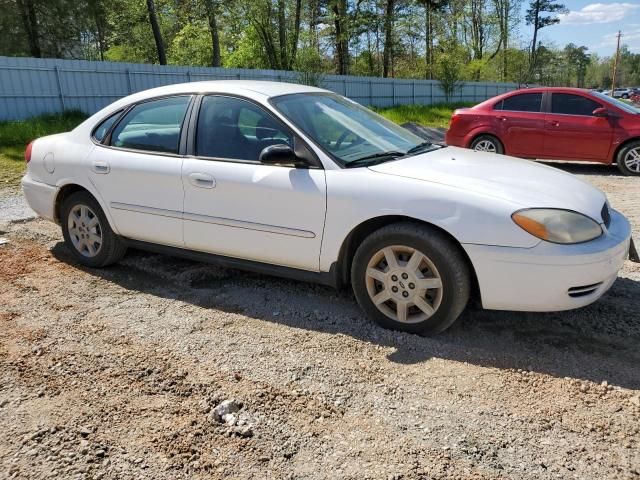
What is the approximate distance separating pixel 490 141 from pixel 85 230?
7951 mm

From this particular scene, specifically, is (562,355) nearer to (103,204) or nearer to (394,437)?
(394,437)

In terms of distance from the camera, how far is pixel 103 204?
449cm

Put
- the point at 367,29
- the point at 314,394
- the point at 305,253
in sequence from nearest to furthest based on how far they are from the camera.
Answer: the point at 314,394, the point at 305,253, the point at 367,29

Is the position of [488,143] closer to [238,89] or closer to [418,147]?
[418,147]

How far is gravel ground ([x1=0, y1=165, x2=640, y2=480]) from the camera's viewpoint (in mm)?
2344

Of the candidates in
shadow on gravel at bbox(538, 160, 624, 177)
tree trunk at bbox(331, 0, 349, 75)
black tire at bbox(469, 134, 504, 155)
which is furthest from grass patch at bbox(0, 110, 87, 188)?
tree trunk at bbox(331, 0, 349, 75)

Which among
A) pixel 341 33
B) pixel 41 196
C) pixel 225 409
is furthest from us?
pixel 341 33

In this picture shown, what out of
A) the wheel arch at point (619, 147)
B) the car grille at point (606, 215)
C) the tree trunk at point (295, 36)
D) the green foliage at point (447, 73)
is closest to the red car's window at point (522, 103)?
the wheel arch at point (619, 147)

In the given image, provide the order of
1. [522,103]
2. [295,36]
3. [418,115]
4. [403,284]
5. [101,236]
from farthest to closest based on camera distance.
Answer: [295,36] → [418,115] → [522,103] → [101,236] → [403,284]

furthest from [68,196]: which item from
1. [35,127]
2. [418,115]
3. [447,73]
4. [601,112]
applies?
[447,73]

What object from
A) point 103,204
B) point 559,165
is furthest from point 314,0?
point 103,204

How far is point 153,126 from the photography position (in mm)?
4355

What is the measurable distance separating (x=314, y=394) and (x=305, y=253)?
42.2 inches

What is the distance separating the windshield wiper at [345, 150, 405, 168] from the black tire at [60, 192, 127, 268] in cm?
222
